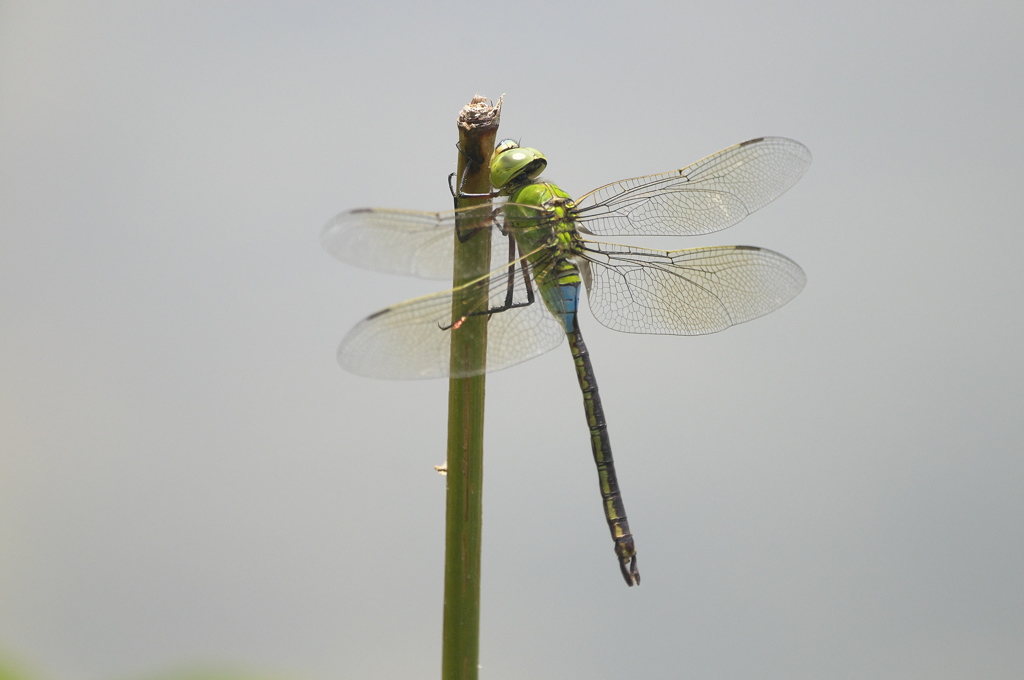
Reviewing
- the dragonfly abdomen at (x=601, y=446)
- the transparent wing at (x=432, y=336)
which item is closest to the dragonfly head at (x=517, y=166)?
the transparent wing at (x=432, y=336)

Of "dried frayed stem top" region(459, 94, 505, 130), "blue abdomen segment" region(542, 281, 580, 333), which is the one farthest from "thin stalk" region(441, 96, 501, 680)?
"blue abdomen segment" region(542, 281, 580, 333)

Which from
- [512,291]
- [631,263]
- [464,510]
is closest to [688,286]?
[631,263]

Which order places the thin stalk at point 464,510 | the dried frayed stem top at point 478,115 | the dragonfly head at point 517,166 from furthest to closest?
the dragonfly head at point 517,166 < the dried frayed stem top at point 478,115 < the thin stalk at point 464,510

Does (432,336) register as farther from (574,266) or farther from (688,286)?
(688,286)

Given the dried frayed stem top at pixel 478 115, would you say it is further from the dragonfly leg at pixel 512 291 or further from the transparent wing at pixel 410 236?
the dragonfly leg at pixel 512 291

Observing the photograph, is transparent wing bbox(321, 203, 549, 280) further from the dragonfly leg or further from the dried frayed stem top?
the dried frayed stem top

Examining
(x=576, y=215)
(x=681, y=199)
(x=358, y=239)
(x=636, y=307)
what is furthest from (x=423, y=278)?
(x=681, y=199)
